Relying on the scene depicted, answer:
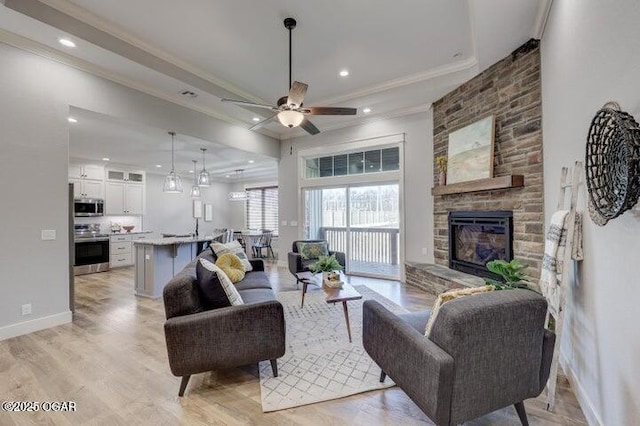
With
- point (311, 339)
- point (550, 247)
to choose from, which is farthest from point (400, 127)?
point (311, 339)

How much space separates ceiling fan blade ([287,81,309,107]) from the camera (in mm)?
2834

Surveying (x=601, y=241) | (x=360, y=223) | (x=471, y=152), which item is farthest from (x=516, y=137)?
(x=360, y=223)

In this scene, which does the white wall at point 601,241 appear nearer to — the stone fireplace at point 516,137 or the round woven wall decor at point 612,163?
the round woven wall decor at point 612,163

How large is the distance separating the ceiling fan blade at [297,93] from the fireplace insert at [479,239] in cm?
288

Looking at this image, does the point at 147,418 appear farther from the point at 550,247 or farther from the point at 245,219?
the point at 245,219

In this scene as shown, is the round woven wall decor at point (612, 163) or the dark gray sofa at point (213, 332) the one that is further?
the dark gray sofa at point (213, 332)

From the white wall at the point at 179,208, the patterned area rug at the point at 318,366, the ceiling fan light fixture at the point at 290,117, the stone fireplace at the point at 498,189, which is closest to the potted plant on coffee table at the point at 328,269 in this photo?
the patterned area rug at the point at 318,366

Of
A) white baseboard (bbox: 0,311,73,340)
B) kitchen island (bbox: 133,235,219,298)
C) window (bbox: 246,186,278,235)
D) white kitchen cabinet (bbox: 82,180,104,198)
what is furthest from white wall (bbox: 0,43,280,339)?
window (bbox: 246,186,278,235)

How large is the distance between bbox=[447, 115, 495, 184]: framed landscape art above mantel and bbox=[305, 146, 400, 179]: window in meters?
1.25

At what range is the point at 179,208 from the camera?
966 centimetres

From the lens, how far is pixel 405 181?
5391mm

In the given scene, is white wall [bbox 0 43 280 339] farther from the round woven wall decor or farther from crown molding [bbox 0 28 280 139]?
the round woven wall decor

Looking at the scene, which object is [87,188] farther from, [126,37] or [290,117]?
[290,117]

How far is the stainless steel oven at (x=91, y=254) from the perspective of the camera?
656 cm
